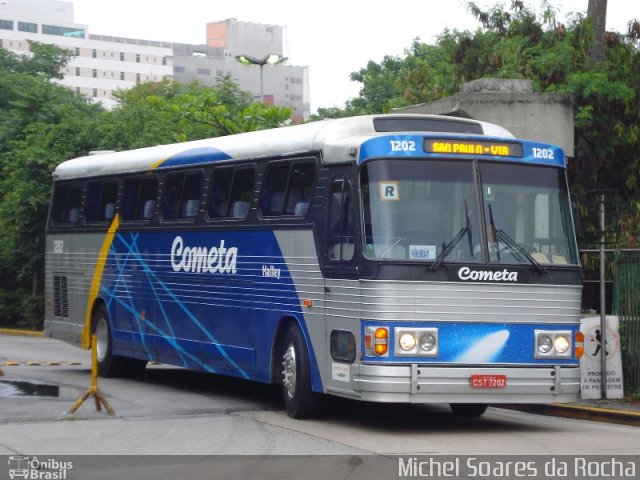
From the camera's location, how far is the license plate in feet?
41.0

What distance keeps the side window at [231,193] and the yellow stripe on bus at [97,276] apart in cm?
338

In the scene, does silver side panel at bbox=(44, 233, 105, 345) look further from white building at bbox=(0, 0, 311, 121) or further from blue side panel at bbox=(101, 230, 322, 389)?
white building at bbox=(0, 0, 311, 121)

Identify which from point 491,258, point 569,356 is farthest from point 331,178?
point 569,356

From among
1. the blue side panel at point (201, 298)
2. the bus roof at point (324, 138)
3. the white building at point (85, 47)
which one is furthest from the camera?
the white building at point (85, 47)

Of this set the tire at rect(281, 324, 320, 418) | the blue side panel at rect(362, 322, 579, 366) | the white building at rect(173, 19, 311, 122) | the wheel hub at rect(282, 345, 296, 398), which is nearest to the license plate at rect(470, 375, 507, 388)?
the blue side panel at rect(362, 322, 579, 366)

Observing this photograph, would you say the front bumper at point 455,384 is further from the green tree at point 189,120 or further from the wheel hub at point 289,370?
the green tree at point 189,120

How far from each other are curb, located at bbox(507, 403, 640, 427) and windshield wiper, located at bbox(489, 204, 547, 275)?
2.78 m

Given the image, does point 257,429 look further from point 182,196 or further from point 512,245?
point 182,196

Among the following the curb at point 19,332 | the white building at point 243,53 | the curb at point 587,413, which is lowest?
the curb at point 19,332

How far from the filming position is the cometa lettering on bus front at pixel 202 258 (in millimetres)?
15734

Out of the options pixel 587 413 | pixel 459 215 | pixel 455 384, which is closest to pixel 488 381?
pixel 455 384

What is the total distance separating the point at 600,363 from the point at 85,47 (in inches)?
6131
